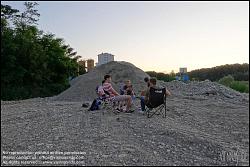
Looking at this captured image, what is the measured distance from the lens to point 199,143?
6.54 metres

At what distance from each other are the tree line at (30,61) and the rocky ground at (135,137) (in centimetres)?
1580

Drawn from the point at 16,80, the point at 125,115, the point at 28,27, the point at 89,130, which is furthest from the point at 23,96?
the point at 89,130

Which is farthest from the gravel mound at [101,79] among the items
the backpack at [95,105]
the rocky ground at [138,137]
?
the rocky ground at [138,137]

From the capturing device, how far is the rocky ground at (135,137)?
5770 mm

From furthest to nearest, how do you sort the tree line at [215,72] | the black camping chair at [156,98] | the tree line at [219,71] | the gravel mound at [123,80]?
the tree line at [219,71] → the tree line at [215,72] → the gravel mound at [123,80] → the black camping chair at [156,98]

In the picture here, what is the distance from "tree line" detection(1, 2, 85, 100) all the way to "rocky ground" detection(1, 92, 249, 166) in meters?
15.8

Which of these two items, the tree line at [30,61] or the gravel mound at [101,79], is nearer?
the gravel mound at [101,79]

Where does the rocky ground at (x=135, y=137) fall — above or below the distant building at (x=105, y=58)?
below

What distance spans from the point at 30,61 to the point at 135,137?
1993 cm

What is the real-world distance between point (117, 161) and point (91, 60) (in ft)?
89.1

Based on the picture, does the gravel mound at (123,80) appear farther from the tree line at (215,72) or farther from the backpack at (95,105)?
the backpack at (95,105)

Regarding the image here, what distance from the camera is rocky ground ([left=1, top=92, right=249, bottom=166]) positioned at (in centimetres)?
577

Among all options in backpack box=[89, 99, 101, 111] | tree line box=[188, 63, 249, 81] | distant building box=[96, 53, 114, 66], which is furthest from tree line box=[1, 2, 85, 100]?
backpack box=[89, 99, 101, 111]

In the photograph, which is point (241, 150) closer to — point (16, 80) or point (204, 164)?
point (204, 164)
